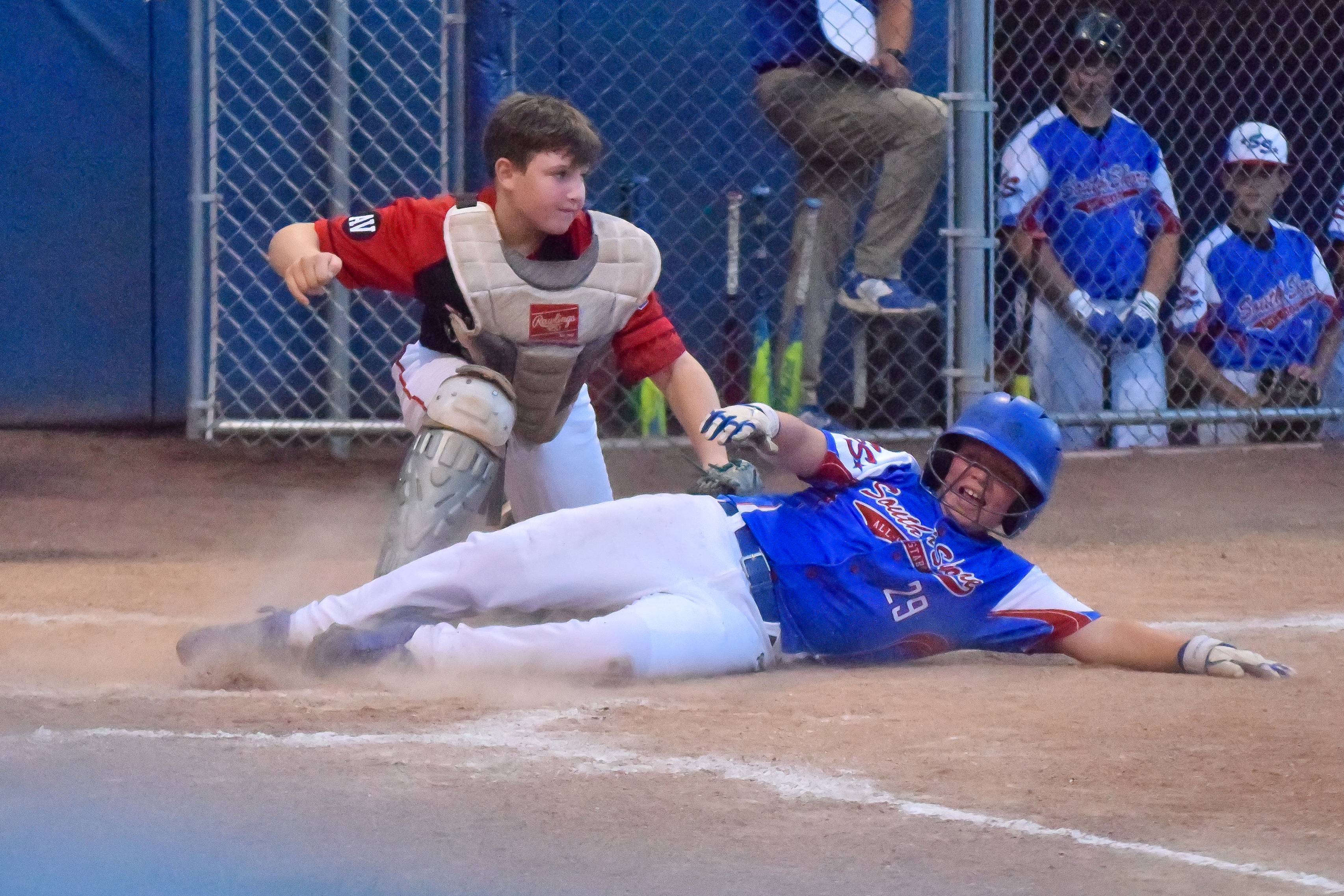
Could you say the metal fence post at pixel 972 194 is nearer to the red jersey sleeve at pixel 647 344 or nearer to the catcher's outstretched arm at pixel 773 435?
the red jersey sleeve at pixel 647 344

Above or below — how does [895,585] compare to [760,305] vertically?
below

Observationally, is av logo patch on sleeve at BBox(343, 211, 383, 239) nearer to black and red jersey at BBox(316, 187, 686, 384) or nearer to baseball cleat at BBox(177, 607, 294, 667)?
black and red jersey at BBox(316, 187, 686, 384)

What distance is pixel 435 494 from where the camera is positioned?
355 cm

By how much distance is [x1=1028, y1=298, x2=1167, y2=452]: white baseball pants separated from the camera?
6.27 metres

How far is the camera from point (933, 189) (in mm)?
5820

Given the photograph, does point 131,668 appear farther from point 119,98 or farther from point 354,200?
point 119,98

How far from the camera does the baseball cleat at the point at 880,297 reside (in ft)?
19.5

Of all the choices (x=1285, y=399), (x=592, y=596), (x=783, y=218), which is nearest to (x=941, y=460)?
(x=592, y=596)

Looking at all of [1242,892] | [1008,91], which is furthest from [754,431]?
[1008,91]

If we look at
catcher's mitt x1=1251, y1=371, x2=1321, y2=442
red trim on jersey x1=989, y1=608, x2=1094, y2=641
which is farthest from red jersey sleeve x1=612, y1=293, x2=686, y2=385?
catcher's mitt x1=1251, y1=371, x2=1321, y2=442

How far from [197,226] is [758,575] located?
2.79m

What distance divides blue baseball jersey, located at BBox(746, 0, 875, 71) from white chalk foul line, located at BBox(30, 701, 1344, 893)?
341 centimetres

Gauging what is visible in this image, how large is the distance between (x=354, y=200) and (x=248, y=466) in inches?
46.0

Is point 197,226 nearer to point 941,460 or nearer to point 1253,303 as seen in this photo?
point 941,460
